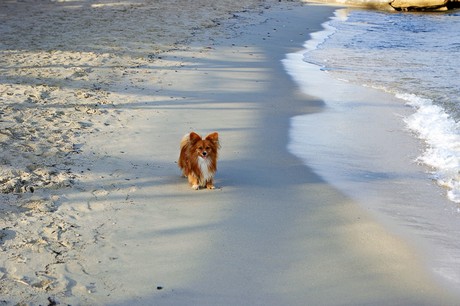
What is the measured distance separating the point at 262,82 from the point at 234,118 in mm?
2870

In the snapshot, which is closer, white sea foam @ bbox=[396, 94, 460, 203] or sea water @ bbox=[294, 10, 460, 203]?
white sea foam @ bbox=[396, 94, 460, 203]

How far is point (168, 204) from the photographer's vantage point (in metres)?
6.68

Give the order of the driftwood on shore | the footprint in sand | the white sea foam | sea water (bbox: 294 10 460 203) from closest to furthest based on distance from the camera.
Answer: the footprint in sand
the white sea foam
sea water (bbox: 294 10 460 203)
the driftwood on shore

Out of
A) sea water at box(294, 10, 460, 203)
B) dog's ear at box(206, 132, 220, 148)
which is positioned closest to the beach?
dog's ear at box(206, 132, 220, 148)

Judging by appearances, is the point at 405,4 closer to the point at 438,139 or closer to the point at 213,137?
the point at 438,139

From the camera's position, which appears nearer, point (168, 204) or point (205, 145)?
point (168, 204)

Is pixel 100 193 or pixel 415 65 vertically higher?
pixel 100 193

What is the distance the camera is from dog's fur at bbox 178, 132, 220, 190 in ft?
23.0

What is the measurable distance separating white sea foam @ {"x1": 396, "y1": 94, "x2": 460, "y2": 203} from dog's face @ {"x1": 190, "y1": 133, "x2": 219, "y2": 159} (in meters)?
2.55

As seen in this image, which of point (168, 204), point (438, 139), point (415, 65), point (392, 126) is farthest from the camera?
point (415, 65)

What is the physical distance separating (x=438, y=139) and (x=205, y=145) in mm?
3950

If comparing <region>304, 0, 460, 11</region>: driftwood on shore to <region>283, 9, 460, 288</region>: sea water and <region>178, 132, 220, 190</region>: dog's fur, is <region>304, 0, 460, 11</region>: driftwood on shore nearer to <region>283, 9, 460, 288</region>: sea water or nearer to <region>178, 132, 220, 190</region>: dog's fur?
<region>283, 9, 460, 288</region>: sea water

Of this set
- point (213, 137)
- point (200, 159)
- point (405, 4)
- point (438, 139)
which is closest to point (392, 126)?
point (438, 139)

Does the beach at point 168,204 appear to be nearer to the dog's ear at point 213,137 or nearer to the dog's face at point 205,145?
the dog's face at point 205,145
